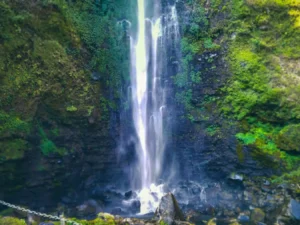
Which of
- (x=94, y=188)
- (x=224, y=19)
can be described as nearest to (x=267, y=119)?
(x=224, y=19)

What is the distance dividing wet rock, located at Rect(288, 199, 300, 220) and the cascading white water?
191 inches

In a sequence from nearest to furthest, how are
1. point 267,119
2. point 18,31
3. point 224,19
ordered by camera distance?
point 18,31 → point 267,119 → point 224,19

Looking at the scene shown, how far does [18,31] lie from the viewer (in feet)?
30.9

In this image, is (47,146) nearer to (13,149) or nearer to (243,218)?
(13,149)

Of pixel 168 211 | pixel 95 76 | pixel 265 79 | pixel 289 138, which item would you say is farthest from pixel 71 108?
pixel 289 138

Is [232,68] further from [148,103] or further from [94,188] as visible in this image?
[94,188]

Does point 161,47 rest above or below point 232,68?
above

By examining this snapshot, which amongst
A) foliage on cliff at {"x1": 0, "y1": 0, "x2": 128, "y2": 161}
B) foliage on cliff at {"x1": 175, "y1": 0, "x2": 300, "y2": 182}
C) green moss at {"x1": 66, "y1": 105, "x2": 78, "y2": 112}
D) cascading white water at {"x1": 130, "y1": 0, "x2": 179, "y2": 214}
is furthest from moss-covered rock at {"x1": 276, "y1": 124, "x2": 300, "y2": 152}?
green moss at {"x1": 66, "y1": 105, "x2": 78, "y2": 112}

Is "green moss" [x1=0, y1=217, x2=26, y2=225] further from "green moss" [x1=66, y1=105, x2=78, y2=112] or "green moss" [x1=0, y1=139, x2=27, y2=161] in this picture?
"green moss" [x1=66, y1=105, x2=78, y2=112]

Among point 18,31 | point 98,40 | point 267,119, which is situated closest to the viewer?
point 18,31

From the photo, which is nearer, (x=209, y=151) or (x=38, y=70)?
(x=38, y=70)

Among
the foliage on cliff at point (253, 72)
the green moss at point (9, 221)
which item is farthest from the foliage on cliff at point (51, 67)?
the foliage on cliff at point (253, 72)

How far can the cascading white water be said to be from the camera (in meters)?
12.5

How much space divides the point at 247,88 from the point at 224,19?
3.31m
